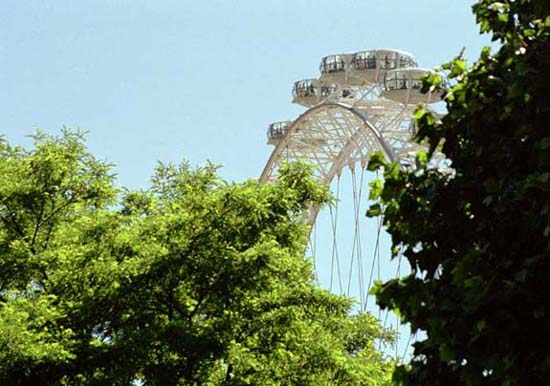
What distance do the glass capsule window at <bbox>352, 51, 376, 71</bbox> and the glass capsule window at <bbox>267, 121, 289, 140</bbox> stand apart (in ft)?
37.0

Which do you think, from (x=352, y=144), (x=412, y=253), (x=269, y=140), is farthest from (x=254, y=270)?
(x=269, y=140)

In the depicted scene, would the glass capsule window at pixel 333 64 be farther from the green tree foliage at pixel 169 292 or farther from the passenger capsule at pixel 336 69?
the green tree foliage at pixel 169 292

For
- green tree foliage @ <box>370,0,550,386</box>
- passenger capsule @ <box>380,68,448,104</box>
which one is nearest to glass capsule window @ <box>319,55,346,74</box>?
passenger capsule @ <box>380,68,448,104</box>

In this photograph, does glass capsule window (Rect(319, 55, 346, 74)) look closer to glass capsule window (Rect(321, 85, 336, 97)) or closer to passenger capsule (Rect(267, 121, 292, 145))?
glass capsule window (Rect(321, 85, 336, 97))

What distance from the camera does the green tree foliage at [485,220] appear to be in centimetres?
851

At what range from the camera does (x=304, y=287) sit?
75.1 ft

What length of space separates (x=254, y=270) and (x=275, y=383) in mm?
2192

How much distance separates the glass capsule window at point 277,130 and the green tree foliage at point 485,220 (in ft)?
186

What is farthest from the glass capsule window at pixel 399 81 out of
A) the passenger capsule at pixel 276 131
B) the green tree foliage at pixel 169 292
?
the green tree foliage at pixel 169 292

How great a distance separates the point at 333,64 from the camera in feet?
190

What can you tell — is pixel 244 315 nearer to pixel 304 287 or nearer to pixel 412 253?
pixel 304 287

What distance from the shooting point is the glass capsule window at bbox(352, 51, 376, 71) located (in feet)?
184

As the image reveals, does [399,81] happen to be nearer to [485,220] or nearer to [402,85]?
[402,85]

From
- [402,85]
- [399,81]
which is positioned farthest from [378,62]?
[402,85]
